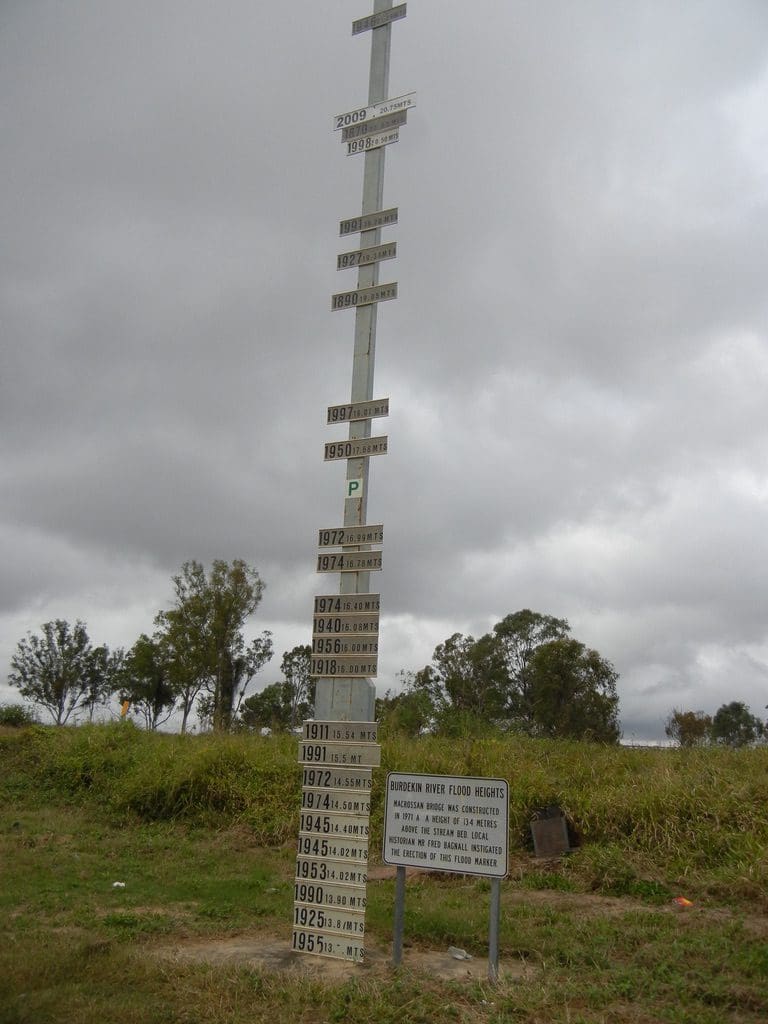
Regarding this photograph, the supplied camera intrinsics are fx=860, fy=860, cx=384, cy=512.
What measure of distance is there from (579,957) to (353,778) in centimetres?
201

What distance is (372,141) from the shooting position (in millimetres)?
7520

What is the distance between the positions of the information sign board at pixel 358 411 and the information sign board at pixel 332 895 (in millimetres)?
3521

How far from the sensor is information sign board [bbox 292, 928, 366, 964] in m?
5.98

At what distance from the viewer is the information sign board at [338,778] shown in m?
6.26

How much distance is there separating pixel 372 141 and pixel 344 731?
5.00m

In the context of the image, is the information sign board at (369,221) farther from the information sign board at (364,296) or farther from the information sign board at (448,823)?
the information sign board at (448,823)

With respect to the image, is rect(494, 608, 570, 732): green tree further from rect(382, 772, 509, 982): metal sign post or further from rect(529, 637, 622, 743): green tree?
rect(382, 772, 509, 982): metal sign post

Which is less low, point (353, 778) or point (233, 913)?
point (353, 778)

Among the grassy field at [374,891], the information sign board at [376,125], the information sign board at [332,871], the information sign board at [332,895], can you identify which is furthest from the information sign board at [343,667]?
the information sign board at [376,125]

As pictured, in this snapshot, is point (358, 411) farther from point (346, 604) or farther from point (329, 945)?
point (329, 945)

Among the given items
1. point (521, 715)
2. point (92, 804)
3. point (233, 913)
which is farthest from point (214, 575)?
point (233, 913)

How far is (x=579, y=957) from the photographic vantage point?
6062 millimetres

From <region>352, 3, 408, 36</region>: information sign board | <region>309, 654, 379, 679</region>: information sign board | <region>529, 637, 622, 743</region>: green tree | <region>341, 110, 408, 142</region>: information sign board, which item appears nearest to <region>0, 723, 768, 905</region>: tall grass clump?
<region>309, 654, 379, 679</region>: information sign board

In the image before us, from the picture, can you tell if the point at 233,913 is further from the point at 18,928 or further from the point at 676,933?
the point at 676,933
